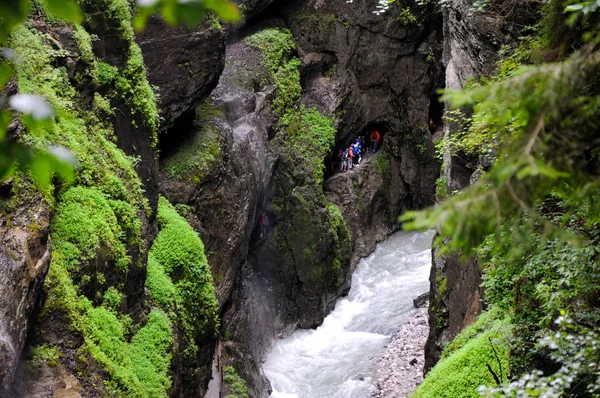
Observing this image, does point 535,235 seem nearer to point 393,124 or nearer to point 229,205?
point 229,205

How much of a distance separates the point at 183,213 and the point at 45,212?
7.31 meters

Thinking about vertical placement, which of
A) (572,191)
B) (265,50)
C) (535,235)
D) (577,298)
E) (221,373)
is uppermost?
(265,50)

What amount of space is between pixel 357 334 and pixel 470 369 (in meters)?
10.1

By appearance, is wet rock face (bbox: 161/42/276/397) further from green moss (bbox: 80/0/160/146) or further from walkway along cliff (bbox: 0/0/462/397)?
green moss (bbox: 80/0/160/146)

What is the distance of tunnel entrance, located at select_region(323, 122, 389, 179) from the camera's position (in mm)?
24781

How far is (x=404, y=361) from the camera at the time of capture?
16609mm

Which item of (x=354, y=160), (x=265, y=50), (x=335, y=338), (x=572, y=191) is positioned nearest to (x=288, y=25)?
(x=265, y=50)

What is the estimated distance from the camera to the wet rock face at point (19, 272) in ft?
20.9

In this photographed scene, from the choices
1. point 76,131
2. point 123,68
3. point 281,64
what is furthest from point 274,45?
point 76,131

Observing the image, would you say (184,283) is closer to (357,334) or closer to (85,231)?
(85,231)

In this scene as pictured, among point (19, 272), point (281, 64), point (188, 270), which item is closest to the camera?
point (19, 272)

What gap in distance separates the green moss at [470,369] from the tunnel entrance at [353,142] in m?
14.2

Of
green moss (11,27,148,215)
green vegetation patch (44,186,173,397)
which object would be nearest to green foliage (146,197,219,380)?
green vegetation patch (44,186,173,397)

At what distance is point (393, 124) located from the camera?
27000 mm
